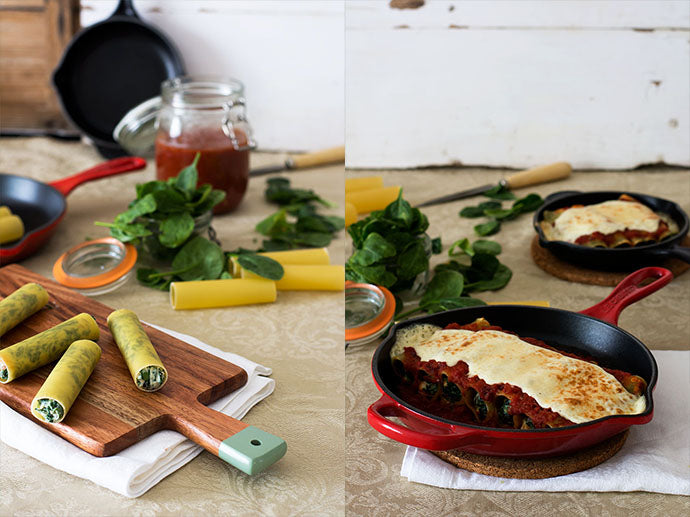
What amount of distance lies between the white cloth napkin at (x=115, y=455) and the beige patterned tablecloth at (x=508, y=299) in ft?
0.51

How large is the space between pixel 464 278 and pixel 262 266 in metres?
0.30

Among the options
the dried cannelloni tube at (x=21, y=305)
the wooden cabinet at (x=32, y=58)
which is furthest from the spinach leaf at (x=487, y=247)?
the wooden cabinet at (x=32, y=58)

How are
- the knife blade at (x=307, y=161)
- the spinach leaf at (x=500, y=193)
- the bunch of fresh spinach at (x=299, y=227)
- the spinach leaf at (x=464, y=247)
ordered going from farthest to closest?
the knife blade at (x=307, y=161) → the spinach leaf at (x=500, y=193) → the bunch of fresh spinach at (x=299, y=227) → the spinach leaf at (x=464, y=247)

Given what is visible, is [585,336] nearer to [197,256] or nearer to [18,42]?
[197,256]

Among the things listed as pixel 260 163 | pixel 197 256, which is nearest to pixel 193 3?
pixel 260 163

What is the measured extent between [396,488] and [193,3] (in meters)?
1.46

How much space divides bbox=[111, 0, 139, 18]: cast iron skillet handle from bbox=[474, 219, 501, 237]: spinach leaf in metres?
1.01

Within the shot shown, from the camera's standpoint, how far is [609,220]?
3.70 feet

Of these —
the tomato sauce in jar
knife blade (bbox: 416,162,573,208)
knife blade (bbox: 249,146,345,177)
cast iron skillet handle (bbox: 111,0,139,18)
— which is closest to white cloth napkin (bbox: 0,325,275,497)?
the tomato sauce in jar

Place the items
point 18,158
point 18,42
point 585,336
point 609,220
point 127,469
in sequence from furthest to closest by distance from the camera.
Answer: point 18,42, point 18,158, point 609,220, point 585,336, point 127,469

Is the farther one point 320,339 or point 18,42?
point 18,42

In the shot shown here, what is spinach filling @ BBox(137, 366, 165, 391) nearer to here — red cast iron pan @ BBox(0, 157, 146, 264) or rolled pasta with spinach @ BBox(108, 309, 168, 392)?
rolled pasta with spinach @ BBox(108, 309, 168, 392)

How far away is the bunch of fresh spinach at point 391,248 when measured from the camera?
38.5 inches

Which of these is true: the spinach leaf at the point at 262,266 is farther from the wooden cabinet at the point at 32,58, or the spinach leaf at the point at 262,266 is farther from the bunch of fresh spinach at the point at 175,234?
the wooden cabinet at the point at 32,58
